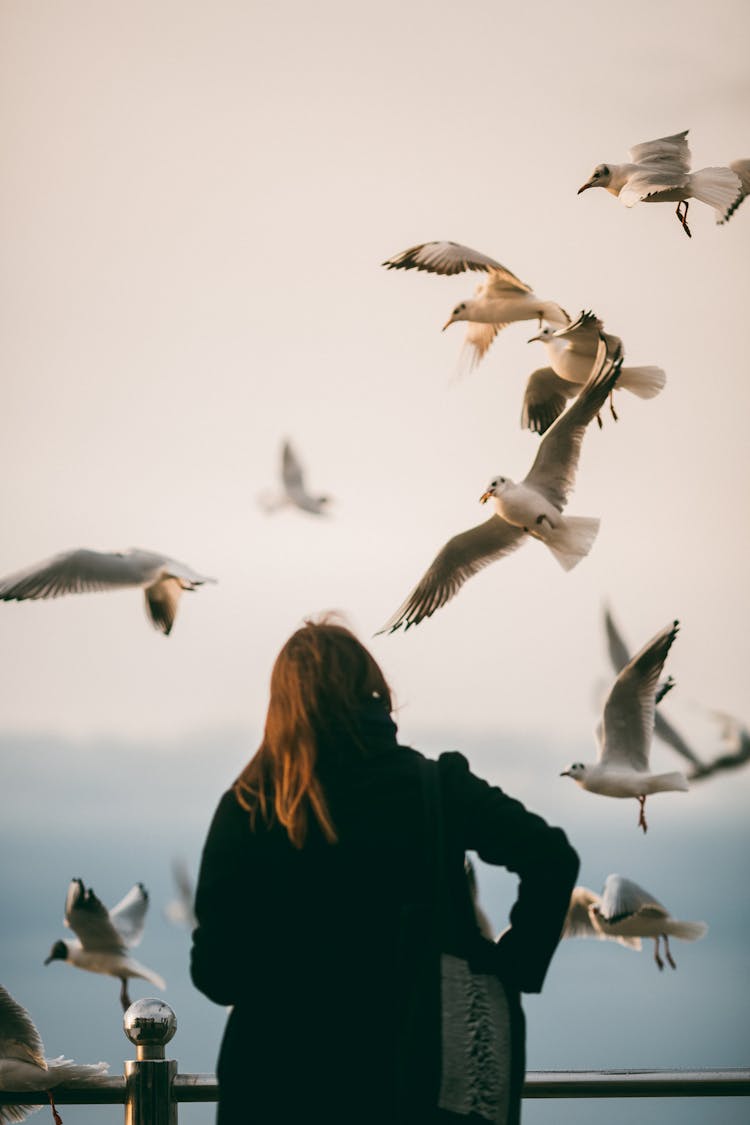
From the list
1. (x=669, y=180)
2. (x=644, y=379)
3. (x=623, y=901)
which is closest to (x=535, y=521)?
(x=644, y=379)

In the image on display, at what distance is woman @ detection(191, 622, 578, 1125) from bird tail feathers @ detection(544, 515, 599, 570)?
2.20 metres

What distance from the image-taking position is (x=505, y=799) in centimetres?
126

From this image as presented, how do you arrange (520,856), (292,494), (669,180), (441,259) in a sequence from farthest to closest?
(292,494), (441,259), (669,180), (520,856)

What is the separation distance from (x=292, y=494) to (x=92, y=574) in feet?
6.34

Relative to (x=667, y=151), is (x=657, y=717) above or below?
below

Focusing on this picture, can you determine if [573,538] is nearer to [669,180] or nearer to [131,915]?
[669,180]

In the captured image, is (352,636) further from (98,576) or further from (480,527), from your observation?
(480,527)

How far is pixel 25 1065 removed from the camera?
7.61 feet

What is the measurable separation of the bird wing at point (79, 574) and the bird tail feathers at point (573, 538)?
88cm

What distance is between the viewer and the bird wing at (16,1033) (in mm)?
2486

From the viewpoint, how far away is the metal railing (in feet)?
5.66

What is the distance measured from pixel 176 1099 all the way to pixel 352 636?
0.70 metres

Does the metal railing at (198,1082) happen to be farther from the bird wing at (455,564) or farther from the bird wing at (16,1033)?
the bird wing at (455,564)

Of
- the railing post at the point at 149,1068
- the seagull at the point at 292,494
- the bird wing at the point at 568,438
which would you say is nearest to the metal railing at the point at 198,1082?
the railing post at the point at 149,1068
